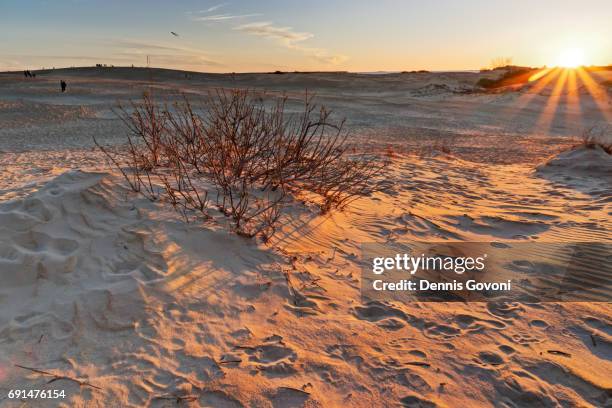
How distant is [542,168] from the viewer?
7.82m

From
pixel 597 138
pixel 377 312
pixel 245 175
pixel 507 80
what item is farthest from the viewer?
pixel 507 80

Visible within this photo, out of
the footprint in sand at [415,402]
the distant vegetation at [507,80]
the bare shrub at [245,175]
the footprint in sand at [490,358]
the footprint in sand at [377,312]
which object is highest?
the distant vegetation at [507,80]

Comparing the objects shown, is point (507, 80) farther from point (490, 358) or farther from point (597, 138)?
point (490, 358)

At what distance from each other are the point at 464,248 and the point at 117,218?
10.9ft

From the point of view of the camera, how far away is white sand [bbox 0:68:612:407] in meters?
2.29

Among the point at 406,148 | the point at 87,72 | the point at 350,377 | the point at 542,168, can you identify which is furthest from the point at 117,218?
the point at 87,72

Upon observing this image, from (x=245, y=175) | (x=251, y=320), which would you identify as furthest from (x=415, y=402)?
(x=245, y=175)

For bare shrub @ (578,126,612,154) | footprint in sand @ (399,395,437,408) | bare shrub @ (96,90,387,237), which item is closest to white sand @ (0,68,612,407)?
A: footprint in sand @ (399,395,437,408)

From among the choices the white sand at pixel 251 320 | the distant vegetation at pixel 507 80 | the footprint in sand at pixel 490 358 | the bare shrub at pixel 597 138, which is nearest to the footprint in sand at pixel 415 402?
the white sand at pixel 251 320

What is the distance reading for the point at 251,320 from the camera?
2867mm

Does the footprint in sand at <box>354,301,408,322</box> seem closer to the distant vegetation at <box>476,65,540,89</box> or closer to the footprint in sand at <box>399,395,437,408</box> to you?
the footprint in sand at <box>399,395,437,408</box>

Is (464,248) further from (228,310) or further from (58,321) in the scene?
(58,321)

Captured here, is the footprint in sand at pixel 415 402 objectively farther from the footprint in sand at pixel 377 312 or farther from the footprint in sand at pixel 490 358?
the footprint in sand at pixel 377 312

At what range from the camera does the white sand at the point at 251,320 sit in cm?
229
